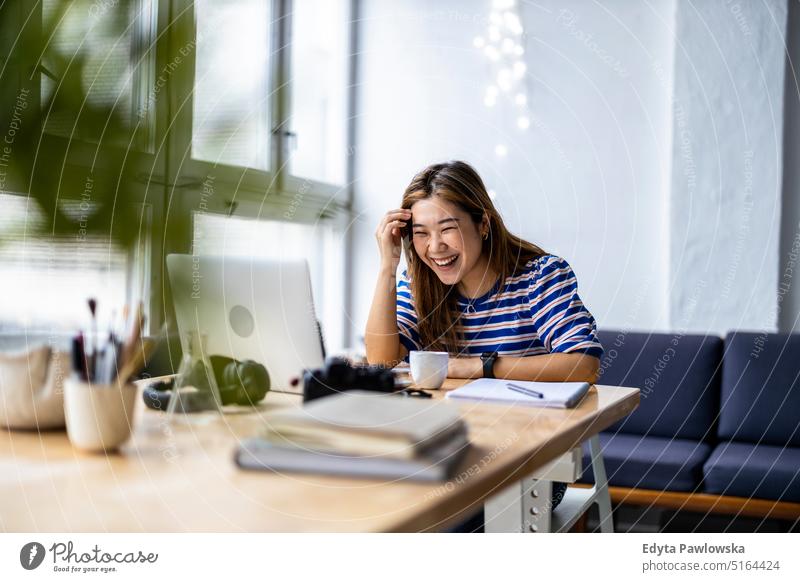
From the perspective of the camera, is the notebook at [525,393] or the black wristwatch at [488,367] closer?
the notebook at [525,393]

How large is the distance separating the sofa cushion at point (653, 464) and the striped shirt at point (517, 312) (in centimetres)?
49

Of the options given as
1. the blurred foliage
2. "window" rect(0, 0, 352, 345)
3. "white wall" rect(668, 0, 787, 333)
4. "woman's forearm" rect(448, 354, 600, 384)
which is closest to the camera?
"window" rect(0, 0, 352, 345)

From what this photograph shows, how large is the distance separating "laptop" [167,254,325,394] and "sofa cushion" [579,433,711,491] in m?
1.00

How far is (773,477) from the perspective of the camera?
71.9 inches

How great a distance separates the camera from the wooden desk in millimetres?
558

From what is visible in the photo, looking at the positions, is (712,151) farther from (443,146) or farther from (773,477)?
(773,477)

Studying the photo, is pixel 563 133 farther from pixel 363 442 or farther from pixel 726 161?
pixel 363 442

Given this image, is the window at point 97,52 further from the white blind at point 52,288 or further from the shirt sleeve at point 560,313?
the shirt sleeve at point 560,313

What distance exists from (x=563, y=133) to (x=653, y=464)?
3.63 ft

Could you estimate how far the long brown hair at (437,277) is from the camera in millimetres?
1565

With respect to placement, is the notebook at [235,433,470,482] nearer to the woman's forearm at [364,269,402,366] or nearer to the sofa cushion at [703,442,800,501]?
the woman's forearm at [364,269,402,366]

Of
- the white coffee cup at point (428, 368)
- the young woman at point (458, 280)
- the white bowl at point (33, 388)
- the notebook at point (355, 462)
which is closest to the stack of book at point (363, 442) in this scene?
the notebook at point (355, 462)

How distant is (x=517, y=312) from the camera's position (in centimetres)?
155
